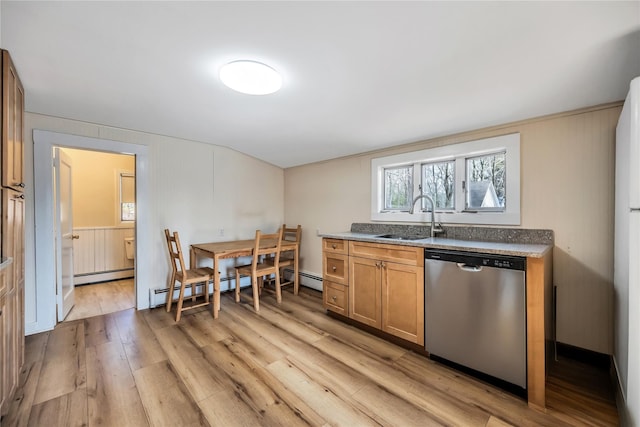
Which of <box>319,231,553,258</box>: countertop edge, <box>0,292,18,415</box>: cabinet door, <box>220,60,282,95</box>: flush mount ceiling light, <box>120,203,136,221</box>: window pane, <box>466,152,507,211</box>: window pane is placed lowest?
<box>0,292,18,415</box>: cabinet door

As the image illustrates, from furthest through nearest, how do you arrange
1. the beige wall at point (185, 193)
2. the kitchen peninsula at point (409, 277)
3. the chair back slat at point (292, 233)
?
the chair back slat at point (292, 233)
the beige wall at point (185, 193)
the kitchen peninsula at point (409, 277)

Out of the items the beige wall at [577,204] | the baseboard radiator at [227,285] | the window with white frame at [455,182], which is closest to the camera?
the beige wall at [577,204]

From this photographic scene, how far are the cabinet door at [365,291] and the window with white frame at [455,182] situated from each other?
2.51 ft

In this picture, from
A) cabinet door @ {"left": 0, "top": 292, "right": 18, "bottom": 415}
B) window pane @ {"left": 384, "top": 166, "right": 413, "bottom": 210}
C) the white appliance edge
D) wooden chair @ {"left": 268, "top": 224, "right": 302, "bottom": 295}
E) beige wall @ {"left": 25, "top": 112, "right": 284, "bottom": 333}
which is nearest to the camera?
the white appliance edge

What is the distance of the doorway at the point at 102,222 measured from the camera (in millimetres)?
4336

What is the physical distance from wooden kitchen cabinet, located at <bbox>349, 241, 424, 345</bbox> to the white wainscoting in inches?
167

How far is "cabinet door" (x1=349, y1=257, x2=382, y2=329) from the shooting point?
8.16ft

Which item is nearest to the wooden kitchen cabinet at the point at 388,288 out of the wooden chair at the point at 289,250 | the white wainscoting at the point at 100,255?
the wooden chair at the point at 289,250

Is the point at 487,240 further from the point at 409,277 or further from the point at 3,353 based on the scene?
the point at 3,353

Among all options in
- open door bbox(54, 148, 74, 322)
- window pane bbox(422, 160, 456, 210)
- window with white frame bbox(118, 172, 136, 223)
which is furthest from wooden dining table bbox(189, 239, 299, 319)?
window with white frame bbox(118, 172, 136, 223)

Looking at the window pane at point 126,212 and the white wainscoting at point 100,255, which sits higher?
the window pane at point 126,212

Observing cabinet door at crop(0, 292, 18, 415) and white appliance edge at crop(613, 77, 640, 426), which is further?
cabinet door at crop(0, 292, 18, 415)

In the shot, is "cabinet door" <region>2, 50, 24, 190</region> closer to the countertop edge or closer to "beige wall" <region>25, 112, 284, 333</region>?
"beige wall" <region>25, 112, 284, 333</region>

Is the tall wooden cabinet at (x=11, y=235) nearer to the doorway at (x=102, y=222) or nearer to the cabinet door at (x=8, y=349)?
the cabinet door at (x=8, y=349)
